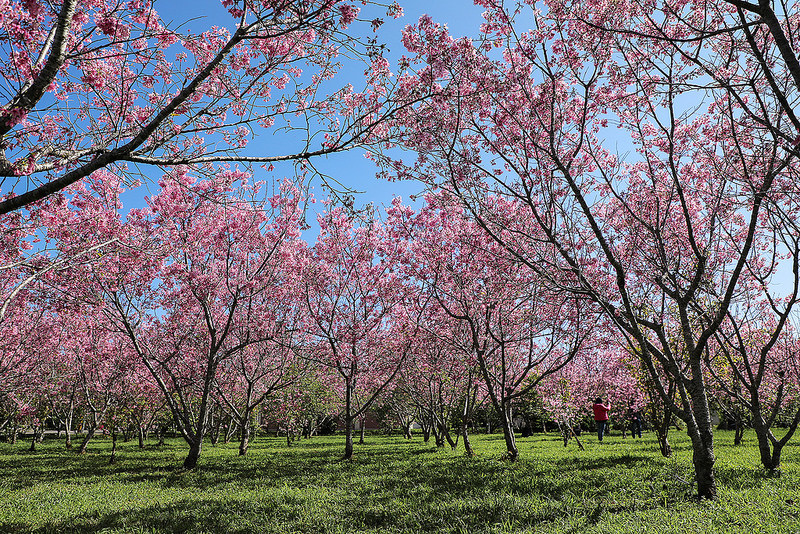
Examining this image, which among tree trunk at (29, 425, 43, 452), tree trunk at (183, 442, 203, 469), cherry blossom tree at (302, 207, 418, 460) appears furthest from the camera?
tree trunk at (29, 425, 43, 452)

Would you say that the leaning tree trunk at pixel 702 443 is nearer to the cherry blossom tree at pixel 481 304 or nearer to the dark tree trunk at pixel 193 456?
the cherry blossom tree at pixel 481 304

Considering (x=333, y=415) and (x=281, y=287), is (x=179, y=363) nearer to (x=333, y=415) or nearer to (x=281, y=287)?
(x=281, y=287)

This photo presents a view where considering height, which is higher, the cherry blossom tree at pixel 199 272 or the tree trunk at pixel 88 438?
the cherry blossom tree at pixel 199 272

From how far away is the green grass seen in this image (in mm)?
5340

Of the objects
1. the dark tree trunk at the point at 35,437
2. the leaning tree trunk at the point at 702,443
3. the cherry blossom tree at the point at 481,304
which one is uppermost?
the cherry blossom tree at the point at 481,304

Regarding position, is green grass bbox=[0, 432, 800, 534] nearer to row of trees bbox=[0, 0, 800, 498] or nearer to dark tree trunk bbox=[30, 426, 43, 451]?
row of trees bbox=[0, 0, 800, 498]

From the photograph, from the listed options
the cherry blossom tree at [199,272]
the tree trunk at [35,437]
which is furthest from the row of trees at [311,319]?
the tree trunk at [35,437]

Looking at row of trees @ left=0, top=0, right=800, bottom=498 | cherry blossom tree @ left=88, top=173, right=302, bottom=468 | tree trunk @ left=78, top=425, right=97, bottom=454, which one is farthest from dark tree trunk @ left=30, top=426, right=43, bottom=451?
cherry blossom tree @ left=88, top=173, right=302, bottom=468

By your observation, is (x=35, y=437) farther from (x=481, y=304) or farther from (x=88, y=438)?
(x=481, y=304)

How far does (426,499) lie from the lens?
276 inches

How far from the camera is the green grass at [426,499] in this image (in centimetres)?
534

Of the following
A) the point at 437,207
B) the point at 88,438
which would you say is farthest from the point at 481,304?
the point at 88,438

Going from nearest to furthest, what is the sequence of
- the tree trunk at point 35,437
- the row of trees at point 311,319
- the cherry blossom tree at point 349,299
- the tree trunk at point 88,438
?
A: the row of trees at point 311,319 → the cherry blossom tree at point 349,299 → the tree trunk at point 88,438 → the tree trunk at point 35,437

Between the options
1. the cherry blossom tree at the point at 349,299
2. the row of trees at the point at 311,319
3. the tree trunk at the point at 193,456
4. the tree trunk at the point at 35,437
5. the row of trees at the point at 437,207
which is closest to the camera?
the row of trees at the point at 437,207
